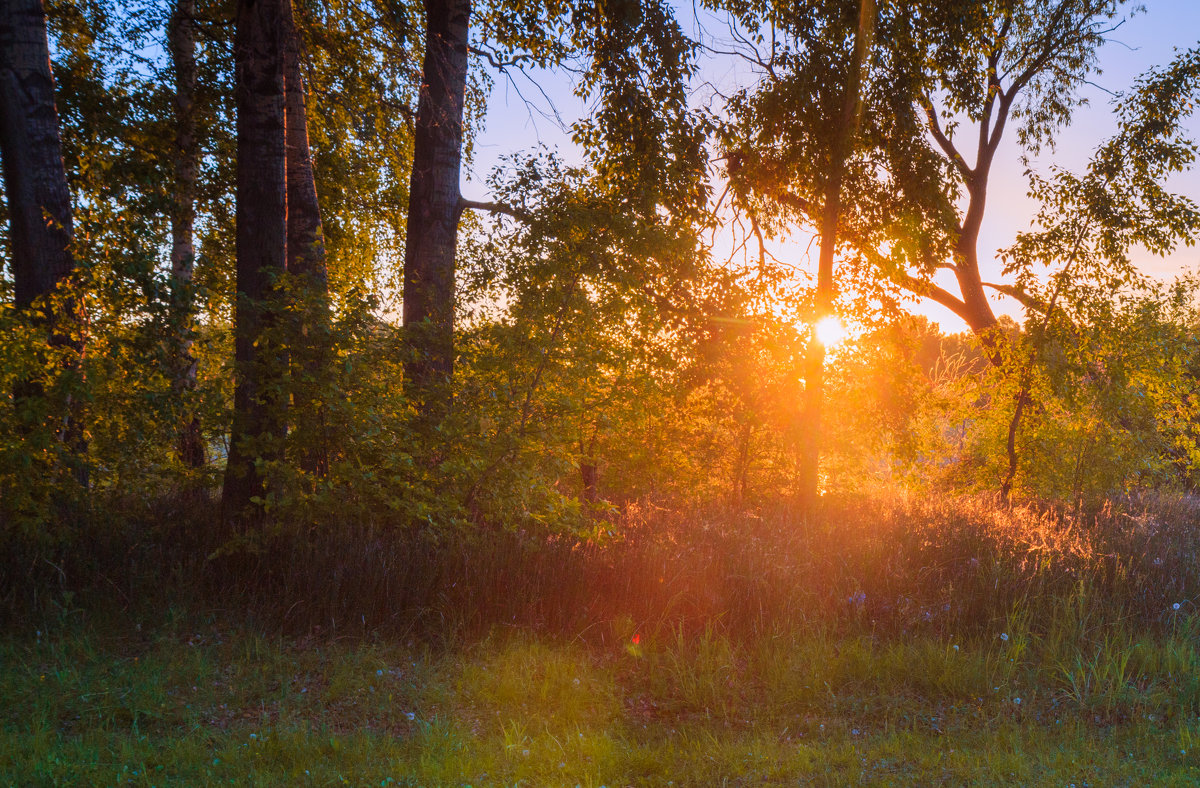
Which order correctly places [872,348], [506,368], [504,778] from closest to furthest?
[504,778] → [506,368] → [872,348]

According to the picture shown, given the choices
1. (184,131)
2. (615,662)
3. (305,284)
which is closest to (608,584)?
(615,662)

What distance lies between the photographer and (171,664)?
5.20 metres

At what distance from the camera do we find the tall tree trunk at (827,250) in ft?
34.6

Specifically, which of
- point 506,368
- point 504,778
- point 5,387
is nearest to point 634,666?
point 504,778

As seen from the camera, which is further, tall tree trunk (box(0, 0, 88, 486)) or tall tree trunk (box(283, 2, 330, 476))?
tall tree trunk (box(0, 0, 88, 486))

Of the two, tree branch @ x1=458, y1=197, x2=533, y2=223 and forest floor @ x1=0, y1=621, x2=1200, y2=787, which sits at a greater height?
tree branch @ x1=458, y1=197, x2=533, y2=223

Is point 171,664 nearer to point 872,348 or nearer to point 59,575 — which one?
point 59,575

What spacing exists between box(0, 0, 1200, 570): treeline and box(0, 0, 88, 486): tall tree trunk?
3 cm

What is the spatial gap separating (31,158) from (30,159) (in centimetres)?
1

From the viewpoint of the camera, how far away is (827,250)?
11375 millimetres

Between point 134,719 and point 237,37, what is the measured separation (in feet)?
22.2

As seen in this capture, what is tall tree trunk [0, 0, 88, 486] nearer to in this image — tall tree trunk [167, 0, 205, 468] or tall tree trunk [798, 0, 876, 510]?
tall tree trunk [167, 0, 205, 468]

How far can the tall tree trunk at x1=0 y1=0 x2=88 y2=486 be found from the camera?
296 inches

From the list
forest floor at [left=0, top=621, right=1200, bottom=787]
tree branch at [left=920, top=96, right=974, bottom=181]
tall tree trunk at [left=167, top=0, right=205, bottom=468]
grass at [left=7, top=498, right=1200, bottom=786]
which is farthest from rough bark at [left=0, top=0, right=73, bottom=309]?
tree branch at [left=920, top=96, right=974, bottom=181]
